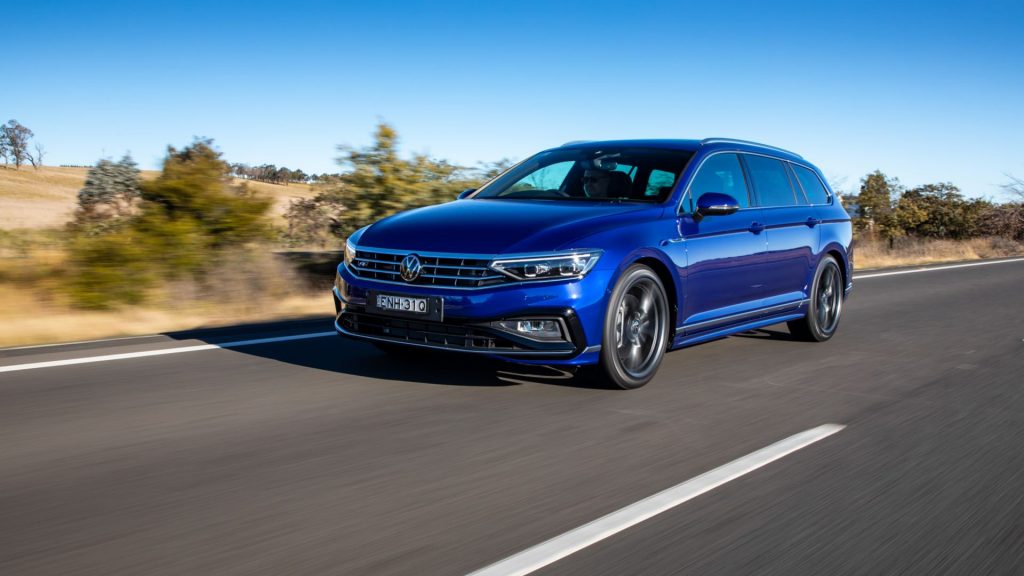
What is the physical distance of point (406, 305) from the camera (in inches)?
230

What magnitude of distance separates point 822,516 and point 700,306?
3064mm

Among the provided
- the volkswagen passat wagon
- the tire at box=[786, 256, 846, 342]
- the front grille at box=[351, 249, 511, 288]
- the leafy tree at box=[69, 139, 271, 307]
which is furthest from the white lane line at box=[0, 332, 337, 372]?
the tire at box=[786, 256, 846, 342]

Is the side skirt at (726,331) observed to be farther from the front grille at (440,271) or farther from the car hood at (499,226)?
the front grille at (440,271)

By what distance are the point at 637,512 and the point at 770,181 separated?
4904 millimetres

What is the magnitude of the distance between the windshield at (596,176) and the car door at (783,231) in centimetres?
107

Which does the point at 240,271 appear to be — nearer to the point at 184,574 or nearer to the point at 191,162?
the point at 191,162

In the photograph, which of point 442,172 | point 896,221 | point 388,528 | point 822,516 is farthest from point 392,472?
point 896,221

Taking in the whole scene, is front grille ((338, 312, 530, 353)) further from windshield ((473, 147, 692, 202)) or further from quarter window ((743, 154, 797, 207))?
quarter window ((743, 154, 797, 207))

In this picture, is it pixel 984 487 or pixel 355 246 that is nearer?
pixel 984 487

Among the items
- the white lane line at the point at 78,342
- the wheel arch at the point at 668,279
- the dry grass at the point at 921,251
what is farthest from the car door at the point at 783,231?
the dry grass at the point at 921,251

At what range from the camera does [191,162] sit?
35.6ft

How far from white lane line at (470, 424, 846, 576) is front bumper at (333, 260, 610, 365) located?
4.37ft

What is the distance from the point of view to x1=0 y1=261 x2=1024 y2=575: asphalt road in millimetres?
3391

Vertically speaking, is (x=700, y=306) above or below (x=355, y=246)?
below
